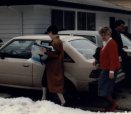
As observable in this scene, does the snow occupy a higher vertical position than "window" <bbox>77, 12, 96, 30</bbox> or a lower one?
lower

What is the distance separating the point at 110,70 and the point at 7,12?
384 inches

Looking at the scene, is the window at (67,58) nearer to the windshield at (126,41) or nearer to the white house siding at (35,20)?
the windshield at (126,41)

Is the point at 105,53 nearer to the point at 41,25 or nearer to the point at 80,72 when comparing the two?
the point at 80,72

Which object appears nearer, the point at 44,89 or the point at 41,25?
the point at 44,89

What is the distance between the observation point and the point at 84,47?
9.86 metres

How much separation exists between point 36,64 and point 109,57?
2118 mm

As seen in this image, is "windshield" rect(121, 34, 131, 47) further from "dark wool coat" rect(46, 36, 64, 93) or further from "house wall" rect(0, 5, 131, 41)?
"house wall" rect(0, 5, 131, 41)

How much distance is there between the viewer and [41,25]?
16.5 meters

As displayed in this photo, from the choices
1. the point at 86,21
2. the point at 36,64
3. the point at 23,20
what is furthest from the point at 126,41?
the point at 86,21

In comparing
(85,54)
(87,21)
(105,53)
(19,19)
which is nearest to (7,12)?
(19,19)

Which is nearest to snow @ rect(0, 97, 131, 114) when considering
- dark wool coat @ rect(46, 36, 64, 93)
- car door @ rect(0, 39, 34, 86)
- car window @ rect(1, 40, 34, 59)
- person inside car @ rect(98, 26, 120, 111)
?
person inside car @ rect(98, 26, 120, 111)

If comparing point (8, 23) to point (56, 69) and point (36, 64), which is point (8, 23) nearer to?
point (36, 64)

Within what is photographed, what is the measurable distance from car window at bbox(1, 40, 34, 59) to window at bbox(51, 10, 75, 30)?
24.2ft

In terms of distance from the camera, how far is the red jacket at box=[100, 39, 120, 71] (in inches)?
313
